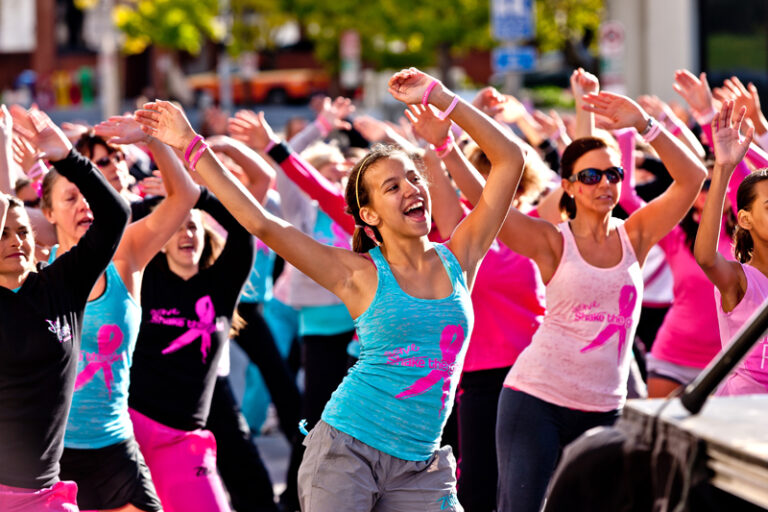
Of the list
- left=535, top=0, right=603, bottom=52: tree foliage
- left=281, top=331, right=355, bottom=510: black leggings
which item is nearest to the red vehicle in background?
left=535, top=0, right=603, bottom=52: tree foliage

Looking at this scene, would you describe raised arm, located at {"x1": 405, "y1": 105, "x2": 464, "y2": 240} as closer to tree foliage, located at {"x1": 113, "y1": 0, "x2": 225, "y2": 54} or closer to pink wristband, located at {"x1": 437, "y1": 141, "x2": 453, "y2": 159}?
pink wristband, located at {"x1": 437, "y1": 141, "x2": 453, "y2": 159}

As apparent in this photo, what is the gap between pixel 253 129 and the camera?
5941 millimetres

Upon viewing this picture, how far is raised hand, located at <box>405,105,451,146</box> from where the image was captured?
478 centimetres

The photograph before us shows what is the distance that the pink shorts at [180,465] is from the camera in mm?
5164

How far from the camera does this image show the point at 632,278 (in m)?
4.99

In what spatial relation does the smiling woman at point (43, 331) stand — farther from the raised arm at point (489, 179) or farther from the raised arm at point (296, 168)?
the raised arm at point (296, 168)

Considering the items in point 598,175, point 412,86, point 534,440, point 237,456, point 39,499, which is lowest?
point 237,456

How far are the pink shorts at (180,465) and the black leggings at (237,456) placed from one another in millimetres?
565

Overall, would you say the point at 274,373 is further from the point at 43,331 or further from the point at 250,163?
the point at 43,331

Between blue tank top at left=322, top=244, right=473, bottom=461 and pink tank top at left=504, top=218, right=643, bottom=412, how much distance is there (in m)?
1.00

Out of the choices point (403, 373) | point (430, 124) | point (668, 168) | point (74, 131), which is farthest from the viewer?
point (74, 131)

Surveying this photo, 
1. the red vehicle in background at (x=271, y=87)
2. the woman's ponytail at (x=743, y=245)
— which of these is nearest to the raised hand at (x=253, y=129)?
the woman's ponytail at (x=743, y=245)

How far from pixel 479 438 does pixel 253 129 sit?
183 centimetres

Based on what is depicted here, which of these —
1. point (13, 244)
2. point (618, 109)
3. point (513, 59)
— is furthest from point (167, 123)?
point (513, 59)
